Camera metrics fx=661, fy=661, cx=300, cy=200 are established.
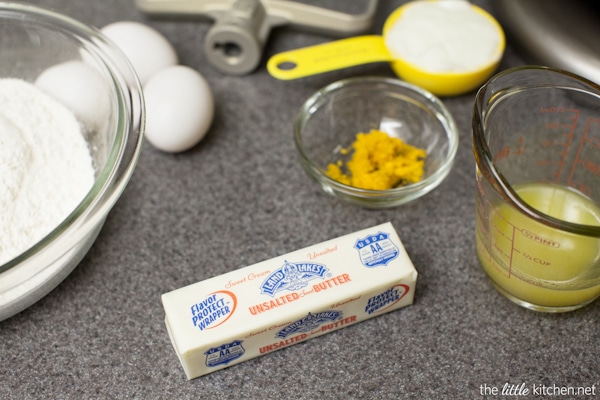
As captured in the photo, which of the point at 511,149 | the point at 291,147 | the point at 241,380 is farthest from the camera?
the point at 291,147

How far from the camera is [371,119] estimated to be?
0.98m

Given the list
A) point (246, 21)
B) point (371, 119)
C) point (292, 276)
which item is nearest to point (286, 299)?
point (292, 276)

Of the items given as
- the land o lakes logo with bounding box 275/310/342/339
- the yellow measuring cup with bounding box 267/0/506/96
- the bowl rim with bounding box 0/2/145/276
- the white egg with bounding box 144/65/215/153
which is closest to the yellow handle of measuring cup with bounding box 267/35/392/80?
the yellow measuring cup with bounding box 267/0/506/96

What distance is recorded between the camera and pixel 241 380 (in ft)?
2.43

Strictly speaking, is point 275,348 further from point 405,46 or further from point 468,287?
point 405,46

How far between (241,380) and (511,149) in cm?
44

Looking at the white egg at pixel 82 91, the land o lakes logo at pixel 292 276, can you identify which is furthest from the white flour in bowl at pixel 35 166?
the land o lakes logo at pixel 292 276

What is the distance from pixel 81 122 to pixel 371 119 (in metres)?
0.41

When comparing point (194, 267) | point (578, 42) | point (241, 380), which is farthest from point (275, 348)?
point (578, 42)

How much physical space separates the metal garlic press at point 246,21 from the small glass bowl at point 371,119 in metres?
0.14

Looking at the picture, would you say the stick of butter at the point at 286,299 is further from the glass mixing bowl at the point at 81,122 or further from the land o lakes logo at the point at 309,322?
the glass mixing bowl at the point at 81,122

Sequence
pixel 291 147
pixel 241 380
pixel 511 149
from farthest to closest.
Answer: pixel 291 147
pixel 511 149
pixel 241 380

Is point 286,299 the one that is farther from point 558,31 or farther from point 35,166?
point 558,31

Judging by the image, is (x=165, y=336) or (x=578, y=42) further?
(x=578, y=42)
